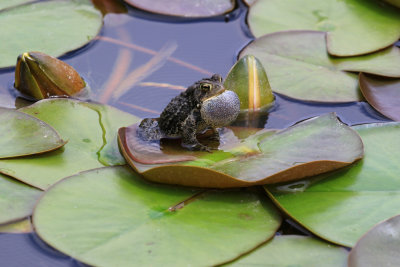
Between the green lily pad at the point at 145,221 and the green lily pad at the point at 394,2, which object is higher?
the green lily pad at the point at 394,2

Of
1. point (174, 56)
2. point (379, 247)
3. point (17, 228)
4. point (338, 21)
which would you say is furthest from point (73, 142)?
point (338, 21)

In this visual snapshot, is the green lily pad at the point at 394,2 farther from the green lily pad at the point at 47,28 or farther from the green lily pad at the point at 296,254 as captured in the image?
the green lily pad at the point at 296,254

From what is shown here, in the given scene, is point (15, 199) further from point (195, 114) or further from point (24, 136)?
point (195, 114)

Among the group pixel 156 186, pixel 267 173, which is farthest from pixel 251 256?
pixel 156 186

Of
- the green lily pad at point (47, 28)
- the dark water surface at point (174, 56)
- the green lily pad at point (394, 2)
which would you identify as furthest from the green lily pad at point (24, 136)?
the green lily pad at point (394, 2)

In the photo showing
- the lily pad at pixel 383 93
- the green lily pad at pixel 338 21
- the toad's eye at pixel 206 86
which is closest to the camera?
the toad's eye at pixel 206 86
